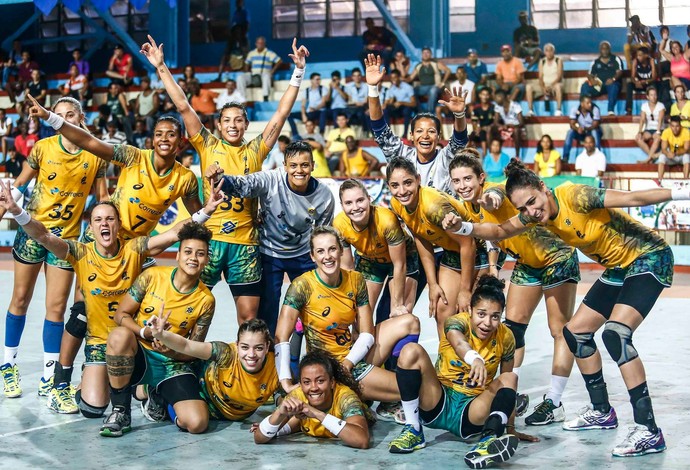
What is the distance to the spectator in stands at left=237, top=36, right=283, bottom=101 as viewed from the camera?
24156 mm

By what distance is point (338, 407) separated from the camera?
22.8 ft

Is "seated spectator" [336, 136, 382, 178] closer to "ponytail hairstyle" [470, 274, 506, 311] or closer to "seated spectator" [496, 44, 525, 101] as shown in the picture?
"seated spectator" [496, 44, 525, 101]

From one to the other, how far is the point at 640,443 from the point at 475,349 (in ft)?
3.88

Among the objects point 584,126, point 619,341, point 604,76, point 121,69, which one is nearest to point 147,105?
point 121,69

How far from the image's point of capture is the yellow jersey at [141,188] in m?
8.12

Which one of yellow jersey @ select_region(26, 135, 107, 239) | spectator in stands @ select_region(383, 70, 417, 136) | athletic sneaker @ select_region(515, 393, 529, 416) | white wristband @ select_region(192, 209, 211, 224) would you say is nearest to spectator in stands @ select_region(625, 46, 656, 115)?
spectator in stands @ select_region(383, 70, 417, 136)

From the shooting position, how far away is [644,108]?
19.8m

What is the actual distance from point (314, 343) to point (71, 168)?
2559 mm

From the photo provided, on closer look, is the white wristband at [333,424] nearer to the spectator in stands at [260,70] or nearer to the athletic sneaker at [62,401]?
the athletic sneaker at [62,401]

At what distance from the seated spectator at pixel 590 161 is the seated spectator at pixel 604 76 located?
190cm

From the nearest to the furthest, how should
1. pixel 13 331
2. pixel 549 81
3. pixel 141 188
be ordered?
1. pixel 141 188
2. pixel 13 331
3. pixel 549 81

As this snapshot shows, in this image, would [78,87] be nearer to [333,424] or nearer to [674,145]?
[674,145]

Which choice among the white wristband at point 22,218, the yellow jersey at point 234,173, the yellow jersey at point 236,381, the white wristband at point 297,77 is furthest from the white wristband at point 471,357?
the white wristband at point 297,77

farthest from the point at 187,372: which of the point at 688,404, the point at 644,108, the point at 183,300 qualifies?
the point at 644,108
